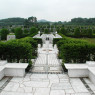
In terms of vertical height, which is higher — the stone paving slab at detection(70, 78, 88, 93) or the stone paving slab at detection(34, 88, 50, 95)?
the stone paving slab at detection(34, 88, 50, 95)

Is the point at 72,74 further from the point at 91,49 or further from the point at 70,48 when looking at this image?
the point at 91,49

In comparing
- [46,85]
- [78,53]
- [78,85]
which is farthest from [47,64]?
[78,85]

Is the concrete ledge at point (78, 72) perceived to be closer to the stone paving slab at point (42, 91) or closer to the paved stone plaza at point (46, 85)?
the paved stone plaza at point (46, 85)

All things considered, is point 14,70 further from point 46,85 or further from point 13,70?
point 46,85

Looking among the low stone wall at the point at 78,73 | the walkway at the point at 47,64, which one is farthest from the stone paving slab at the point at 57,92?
the walkway at the point at 47,64

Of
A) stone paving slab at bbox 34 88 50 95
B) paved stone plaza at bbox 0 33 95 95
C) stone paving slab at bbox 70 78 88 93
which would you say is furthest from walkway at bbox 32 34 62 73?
stone paving slab at bbox 34 88 50 95

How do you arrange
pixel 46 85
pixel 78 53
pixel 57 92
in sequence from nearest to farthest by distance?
pixel 57 92, pixel 46 85, pixel 78 53

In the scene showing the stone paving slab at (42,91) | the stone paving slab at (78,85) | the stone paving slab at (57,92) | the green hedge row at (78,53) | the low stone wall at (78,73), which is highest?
Result: the green hedge row at (78,53)

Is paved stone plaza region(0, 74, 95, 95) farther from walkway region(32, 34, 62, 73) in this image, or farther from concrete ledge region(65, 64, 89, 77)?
walkway region(32, 34, 62, 73)

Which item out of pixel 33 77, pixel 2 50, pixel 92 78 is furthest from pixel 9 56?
pixel 92 78

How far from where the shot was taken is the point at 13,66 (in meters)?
4.10

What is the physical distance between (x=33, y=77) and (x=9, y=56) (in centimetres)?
136

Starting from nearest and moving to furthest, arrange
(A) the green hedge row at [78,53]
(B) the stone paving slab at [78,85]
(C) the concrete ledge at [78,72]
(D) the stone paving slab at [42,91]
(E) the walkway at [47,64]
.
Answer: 1. (D) the stone paving slab at [42,91]
2. (B) the stone paving slab at [78,85]
3. (C) the concrete ledge at [78,72]
4. (A) the green hedge row at [78,53]
5. (E) the walkway at [47,64]

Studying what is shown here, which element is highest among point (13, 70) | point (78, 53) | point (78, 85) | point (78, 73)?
point (78, 53)
